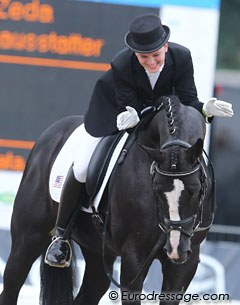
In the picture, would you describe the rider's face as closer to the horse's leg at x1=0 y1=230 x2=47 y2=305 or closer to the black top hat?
the black top hat

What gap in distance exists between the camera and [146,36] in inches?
214

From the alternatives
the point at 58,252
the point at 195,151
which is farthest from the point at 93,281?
the point at 195,151

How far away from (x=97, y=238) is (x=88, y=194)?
13.0 inches

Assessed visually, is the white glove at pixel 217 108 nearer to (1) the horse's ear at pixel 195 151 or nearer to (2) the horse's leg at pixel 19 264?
(1) the horse's ear at pixel 195 151

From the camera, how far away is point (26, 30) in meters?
9.02

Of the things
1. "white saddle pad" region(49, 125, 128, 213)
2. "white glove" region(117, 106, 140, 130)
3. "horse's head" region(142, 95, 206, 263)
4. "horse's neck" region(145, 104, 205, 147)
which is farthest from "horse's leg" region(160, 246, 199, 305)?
"white saddle pad" region(49, 125, 128, 213)

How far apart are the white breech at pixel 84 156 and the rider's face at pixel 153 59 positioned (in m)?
0.77

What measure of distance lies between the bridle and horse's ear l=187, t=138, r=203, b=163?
0.05 meters

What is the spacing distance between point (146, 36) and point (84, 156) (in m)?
1.02

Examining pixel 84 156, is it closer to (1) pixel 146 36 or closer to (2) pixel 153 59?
(2) pixel 153 59

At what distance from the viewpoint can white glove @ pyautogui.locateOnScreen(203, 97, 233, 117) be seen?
556cm

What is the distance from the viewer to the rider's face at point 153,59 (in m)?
5.48

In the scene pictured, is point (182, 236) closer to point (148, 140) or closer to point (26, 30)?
point (148, 140)

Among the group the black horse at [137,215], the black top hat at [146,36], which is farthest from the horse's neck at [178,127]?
the black top hat at [146,36]
